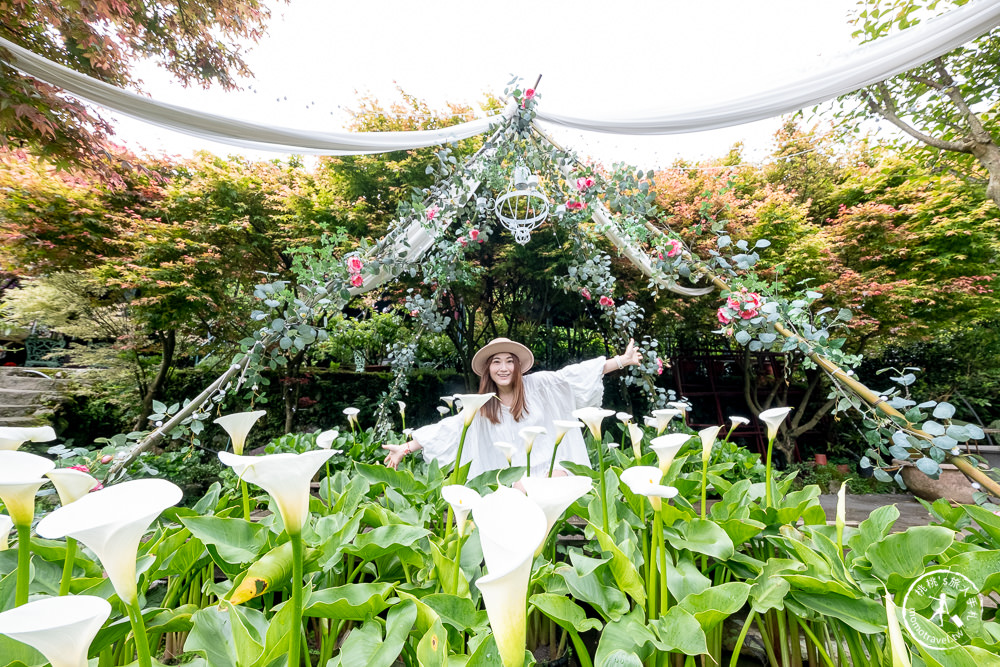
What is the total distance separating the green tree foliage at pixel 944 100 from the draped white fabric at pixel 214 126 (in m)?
3.49

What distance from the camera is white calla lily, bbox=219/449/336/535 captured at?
1.65ft

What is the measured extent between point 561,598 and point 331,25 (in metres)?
4.25

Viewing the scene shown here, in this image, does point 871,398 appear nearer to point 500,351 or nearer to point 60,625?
point 500,351

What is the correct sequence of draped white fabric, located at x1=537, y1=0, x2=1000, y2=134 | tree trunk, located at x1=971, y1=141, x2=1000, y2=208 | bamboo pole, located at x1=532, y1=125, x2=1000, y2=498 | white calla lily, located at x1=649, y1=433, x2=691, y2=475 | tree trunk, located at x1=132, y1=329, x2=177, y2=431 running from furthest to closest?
tree trunk, located at x1=132, y1=329, x2=177, y2=431 → tree trunk, located at x1=971, y1=141, x2=1000, y2=208 → draped white fabric, located at x1=537, y1=0, x2=1000, y2=134 → bamboo pole, located at x1=532, y1=125, x2=1000, y2=498 → white calla lily, located at x1=649, y1=433, x2=691, y2=475

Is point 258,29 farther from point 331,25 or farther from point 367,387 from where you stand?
point 367,387

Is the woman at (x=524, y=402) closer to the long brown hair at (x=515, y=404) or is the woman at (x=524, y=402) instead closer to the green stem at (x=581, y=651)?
the long brown hair at (x=515, y=404)

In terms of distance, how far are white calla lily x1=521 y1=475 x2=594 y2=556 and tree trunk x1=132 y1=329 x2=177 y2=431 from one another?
546 centimetres

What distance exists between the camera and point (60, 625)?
1.23 feet

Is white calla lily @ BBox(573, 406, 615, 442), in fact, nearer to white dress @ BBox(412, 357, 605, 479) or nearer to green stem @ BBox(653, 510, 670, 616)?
green stem @ BBox(653, 510, 670, 616)

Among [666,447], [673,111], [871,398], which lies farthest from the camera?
[673,111]

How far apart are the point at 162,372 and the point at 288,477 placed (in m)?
5.60

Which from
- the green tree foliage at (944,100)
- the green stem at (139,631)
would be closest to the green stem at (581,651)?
the green stem at (139,631)

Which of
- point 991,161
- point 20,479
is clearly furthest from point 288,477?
point 991,161

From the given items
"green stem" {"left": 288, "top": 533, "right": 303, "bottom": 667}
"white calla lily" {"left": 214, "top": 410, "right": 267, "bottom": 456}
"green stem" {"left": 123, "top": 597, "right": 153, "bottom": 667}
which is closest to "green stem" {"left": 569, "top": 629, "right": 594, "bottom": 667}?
"green stem" {"left": 288, "top": 533, "right": 303, "bottom": 667}
